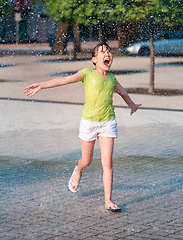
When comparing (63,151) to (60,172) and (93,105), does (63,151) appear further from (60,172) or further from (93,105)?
(93,105)

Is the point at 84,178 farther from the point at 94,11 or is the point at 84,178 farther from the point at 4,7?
the point at 4,7

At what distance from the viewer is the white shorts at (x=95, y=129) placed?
188 inches

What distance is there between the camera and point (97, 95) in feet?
15.5

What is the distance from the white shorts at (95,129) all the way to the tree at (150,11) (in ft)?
29.3

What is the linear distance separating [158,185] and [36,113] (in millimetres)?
5767

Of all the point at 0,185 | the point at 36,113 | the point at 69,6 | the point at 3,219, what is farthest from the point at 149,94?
the point at 3,219

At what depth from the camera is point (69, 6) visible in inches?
602

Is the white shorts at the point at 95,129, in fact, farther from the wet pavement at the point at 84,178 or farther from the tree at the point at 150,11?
the tree at the point at 150,11

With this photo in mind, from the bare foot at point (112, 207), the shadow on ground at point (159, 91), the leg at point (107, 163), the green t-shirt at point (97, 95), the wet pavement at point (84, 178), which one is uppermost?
the green t-shirt at point (97, 95)

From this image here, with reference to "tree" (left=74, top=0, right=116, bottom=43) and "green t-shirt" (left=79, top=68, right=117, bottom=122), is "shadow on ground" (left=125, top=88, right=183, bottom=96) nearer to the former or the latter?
"tree" (left=74, top=0, right=116, bottom=43)

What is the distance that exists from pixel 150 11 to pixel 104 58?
8977mm

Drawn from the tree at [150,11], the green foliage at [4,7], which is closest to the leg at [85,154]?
the tree at [150,11]

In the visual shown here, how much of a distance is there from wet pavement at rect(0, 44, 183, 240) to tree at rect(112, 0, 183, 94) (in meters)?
3.22

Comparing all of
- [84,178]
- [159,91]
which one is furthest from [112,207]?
[159,91]
